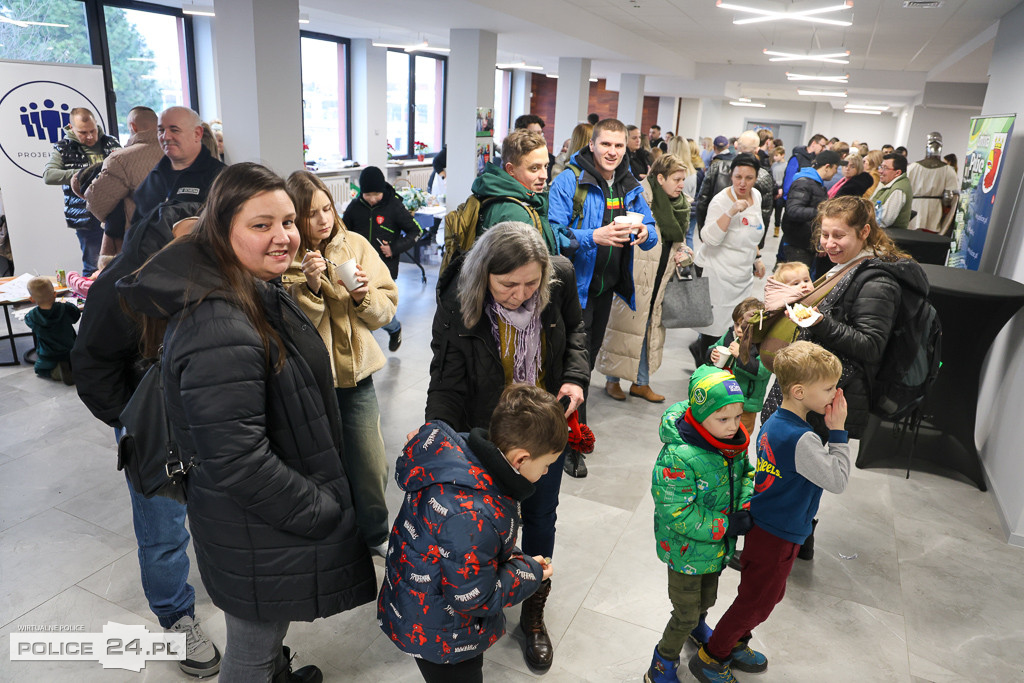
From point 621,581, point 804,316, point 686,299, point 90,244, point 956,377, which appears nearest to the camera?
point 804,316

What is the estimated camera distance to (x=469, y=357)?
2.17 metres

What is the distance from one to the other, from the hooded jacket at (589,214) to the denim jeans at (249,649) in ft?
7.65

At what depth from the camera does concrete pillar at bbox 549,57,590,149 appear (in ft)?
37.6

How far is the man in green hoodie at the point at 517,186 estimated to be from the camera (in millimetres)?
2996

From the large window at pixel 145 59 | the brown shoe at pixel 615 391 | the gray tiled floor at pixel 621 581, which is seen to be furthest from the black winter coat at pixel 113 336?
the large window at pixel 145 59

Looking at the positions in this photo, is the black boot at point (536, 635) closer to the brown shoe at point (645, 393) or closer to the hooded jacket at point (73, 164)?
the brown shoe at point (645, 393)

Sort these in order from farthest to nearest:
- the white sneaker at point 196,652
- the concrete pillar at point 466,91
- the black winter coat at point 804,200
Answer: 1. the concrete pillar at point 466,91
2. the black winter coat at point 804,200
3. the white sneaker at point 196,652

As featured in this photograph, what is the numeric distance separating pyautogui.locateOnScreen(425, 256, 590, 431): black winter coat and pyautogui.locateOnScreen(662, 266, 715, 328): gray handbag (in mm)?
2462

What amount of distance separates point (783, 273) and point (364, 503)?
6.34 feet

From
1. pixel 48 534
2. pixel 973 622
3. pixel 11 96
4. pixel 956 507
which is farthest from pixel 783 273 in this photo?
pixel 11 96

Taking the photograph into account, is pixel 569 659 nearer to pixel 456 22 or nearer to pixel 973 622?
pixel 973 622

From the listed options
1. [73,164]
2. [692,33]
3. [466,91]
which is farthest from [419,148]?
[73,164]

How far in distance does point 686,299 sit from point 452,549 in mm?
3458

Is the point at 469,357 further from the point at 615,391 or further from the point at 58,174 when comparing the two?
the point at 58,174
